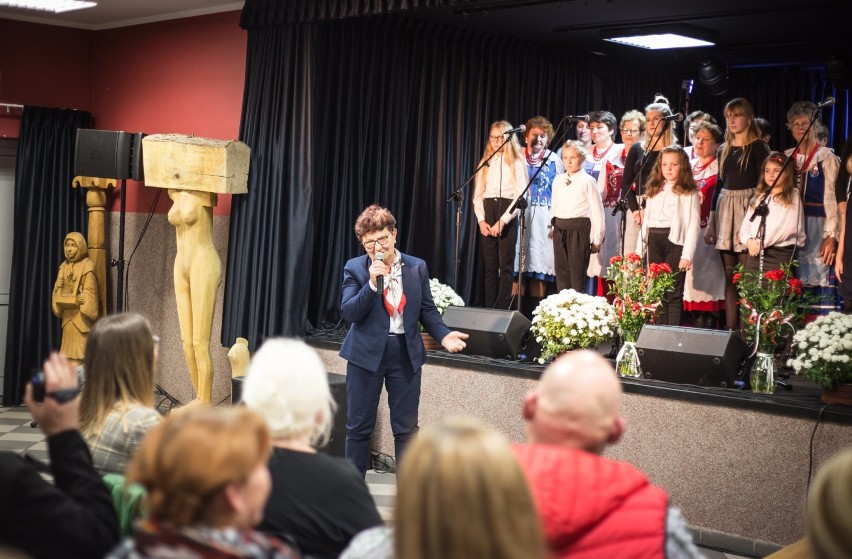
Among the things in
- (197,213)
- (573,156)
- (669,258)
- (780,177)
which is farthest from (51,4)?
(780,177)

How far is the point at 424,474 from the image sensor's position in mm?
1587

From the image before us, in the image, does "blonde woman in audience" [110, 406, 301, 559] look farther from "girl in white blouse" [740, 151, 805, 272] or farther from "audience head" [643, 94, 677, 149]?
"audience head" [643, 94, 677, 149]

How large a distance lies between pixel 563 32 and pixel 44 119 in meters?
4.44

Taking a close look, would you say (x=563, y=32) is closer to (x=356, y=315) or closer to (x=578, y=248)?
(x=578, y=248)

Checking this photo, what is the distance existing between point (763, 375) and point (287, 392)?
3456 mm

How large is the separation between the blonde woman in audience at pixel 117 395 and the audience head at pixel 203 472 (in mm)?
1030

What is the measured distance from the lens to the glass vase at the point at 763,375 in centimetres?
527

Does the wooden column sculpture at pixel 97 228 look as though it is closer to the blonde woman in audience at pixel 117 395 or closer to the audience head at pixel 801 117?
the audience head at pixel 801 117

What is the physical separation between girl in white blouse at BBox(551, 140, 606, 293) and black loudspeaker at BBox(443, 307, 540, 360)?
1.69 m

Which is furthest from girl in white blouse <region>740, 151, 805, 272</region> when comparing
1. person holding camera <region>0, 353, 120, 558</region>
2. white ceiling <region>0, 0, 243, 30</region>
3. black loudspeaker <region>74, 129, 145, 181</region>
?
person holding camera <region>0, 353, 120, 558</region>

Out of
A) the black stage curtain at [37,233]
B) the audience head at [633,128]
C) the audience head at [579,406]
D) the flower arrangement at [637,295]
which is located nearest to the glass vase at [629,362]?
the flower arrangement at [637,295]

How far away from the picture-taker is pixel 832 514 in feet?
5.39

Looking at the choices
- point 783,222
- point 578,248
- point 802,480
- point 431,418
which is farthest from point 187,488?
point 578,248

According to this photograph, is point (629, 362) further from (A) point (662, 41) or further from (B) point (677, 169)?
(A) point (662, 41)
